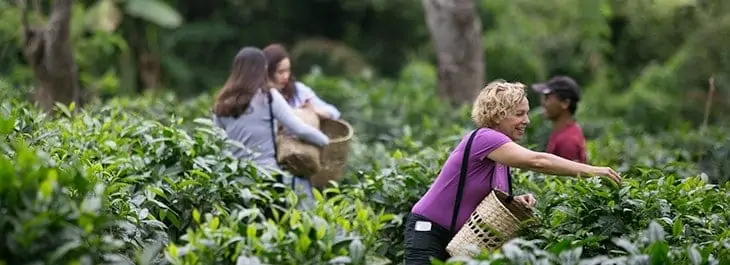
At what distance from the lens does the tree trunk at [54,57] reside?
11445mm

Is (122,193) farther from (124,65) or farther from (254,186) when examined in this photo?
(124,65)

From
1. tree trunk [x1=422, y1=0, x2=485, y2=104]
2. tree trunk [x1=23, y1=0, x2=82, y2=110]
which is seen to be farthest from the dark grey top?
tree trunk [x1=422, y1=0, x2=485, y2=104]

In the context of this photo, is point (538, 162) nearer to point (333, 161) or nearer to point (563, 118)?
point (563, 118)

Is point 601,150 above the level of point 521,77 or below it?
above

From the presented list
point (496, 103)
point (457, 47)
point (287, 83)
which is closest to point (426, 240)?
point (496, 103)

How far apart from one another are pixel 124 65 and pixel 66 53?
37.6 ft

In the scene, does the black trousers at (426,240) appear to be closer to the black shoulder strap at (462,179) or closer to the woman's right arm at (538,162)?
the black shoulder strap at (462,179)

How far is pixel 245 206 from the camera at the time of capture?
22.1ft

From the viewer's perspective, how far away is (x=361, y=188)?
7.19 metres

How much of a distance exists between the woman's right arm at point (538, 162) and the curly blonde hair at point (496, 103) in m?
0.27

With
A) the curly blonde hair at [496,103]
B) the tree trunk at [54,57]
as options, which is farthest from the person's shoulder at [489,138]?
the tree trunk at [54,57]

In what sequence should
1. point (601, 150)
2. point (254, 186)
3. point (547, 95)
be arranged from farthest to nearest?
point (601, 150)
point (547, 95)
point (254, 186)

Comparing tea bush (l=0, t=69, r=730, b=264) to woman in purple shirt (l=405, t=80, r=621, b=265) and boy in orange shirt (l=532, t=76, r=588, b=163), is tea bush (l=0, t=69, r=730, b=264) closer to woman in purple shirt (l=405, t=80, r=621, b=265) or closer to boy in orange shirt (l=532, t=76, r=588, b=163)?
woman in purple shirt (l=405, t=80, r=621, b=265)

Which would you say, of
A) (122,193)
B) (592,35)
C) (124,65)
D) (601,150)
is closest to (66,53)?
(601,150)
